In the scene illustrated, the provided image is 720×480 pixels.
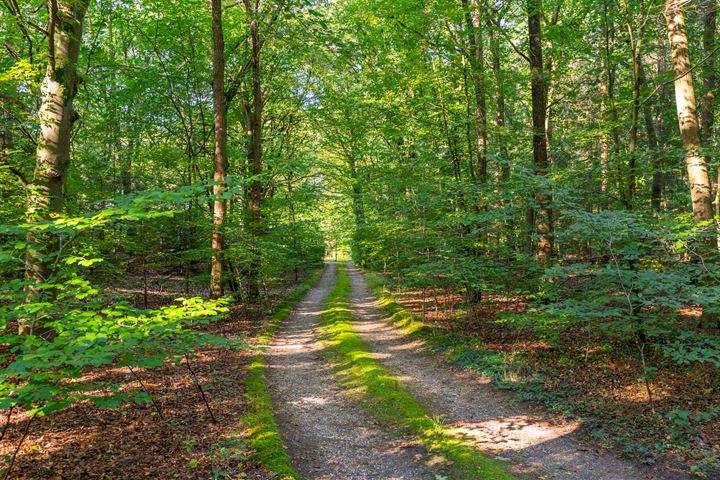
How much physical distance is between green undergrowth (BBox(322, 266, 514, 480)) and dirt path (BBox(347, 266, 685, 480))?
343 millimetres

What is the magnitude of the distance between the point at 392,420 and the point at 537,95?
8.84 metres

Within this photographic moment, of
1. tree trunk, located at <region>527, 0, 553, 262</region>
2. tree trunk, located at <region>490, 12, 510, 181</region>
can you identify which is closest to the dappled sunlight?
tree trunk, located at <region>527, 0, 553, 262</region>

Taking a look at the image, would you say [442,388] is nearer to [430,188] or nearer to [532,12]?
[430,188]

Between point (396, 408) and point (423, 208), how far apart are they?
6.55m

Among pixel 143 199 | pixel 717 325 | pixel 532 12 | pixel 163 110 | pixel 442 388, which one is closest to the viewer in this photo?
pixel 143 199

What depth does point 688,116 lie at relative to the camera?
24.1ft

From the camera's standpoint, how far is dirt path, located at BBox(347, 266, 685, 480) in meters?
4.60

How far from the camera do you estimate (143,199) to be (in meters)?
3.52

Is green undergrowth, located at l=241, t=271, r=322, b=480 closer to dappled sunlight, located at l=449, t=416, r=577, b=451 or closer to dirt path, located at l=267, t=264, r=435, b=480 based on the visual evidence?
dirt path, located at l=267, t=264, r=435, b=480

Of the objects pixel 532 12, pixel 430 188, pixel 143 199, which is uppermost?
pixel 532 12

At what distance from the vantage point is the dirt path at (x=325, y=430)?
478 centimetres

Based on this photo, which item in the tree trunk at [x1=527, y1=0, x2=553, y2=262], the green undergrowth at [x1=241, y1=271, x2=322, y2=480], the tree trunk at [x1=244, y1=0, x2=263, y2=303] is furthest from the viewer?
the tree trunk at [x1=244, y1=0, x2=263, y2=303]

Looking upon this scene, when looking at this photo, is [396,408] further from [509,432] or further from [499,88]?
[499,88]

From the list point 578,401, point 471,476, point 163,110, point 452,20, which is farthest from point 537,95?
point 163,110
